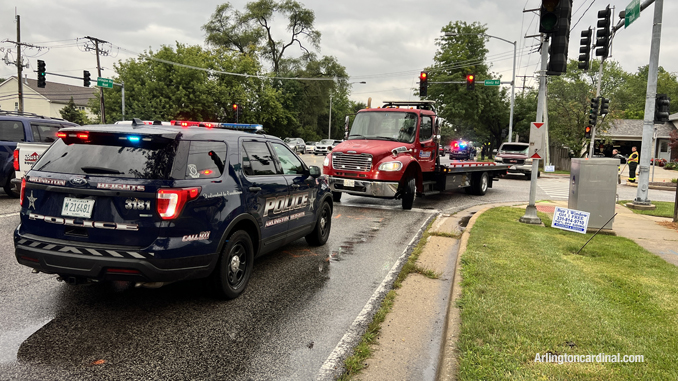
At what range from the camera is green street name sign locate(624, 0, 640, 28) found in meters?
12.0

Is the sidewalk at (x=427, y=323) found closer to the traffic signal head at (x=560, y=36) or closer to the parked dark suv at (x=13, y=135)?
the traffic signal head at (x=560, y=36)

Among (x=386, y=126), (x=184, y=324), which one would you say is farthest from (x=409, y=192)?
(x=184, y=324)

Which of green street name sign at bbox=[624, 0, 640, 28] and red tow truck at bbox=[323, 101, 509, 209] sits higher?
green street name sign at bbox=[624, 0, 640, 28]

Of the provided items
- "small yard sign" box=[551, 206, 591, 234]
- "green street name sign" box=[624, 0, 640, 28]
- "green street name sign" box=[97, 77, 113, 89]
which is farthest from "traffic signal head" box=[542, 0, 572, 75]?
"green street name sign" box=[97, 77, 113, 89]

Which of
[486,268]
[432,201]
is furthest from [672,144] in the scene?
[486,268]

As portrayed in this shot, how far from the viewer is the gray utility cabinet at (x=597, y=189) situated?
351 inches

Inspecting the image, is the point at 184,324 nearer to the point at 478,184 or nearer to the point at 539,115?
the point at 539,115

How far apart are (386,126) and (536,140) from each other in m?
4.43

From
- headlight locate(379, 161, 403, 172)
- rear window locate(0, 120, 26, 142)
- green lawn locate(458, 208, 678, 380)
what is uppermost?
rear window locate(0, 120, 26, 142)

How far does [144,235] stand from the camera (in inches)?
159

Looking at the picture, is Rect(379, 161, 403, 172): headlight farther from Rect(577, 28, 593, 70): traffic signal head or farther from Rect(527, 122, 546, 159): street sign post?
Rect(577, 28, 593, 70): traffic signal head

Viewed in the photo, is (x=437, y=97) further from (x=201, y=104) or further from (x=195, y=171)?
(x=195, y=171)

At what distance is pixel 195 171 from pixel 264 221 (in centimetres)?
126

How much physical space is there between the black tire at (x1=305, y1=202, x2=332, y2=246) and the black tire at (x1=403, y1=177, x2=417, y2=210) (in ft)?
14.5
